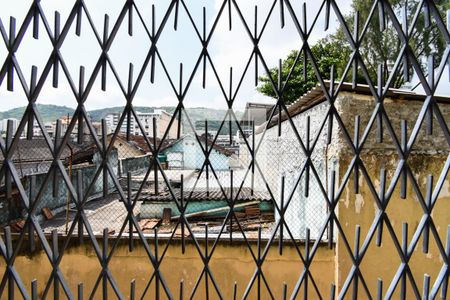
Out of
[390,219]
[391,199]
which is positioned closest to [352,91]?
[391,199]

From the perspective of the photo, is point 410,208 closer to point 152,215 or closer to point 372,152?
point 372,152

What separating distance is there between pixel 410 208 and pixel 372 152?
27.1 inches

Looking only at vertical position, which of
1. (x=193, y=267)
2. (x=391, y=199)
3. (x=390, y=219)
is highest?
(x=391, y=199)

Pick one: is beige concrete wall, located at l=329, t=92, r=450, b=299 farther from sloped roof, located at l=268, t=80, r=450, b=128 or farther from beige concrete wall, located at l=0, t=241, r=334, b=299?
beige concrete wall, located at l=0, t=241, r=334, b=299

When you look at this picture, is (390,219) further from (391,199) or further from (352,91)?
(352,91)

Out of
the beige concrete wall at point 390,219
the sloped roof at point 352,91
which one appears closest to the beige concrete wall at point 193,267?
the beige concrete wall at point 390,219

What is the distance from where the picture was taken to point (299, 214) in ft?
15.3

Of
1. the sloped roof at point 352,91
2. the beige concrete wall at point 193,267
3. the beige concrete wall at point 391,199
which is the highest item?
the sloped roof at point 352,91

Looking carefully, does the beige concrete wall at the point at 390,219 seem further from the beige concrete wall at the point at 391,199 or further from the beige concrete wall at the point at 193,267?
the beige concrete wall at the point at 193,267

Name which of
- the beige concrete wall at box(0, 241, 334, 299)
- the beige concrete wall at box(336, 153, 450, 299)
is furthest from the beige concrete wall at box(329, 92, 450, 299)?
the beige concrete wall at box(0, 241, 334, 299)

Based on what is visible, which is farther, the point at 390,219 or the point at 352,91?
the point at 390,219

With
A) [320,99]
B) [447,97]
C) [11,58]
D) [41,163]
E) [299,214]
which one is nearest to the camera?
[11,58]

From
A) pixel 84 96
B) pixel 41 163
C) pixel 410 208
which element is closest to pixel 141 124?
pixel 84 96

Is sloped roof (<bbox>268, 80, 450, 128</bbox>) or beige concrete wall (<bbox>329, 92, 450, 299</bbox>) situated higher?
sloped roof (<bbox>268, 80, 450, 128</bbox>)
